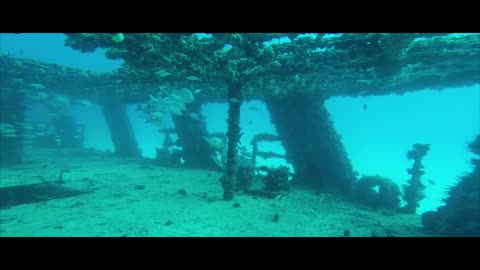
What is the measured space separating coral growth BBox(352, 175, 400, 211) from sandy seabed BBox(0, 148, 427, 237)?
1.62 metres

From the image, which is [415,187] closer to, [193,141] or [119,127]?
[193,141]

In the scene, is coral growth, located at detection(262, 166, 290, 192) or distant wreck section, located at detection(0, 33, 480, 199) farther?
coral growth, located at detection(262, 166, 290, 192)

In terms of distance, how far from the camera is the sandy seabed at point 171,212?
8891 millimetres

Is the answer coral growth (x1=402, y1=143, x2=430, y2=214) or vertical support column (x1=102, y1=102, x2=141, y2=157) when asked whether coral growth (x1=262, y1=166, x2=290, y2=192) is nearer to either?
coral growth (x1=402, y1=143, x2=430, y2=214)

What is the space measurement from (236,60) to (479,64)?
1245 cm

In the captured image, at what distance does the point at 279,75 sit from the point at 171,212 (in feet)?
Answer: 24.7

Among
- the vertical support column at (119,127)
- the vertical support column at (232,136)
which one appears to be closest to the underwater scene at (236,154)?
the vertical support column at (232,136)

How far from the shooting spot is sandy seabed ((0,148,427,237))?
350 inches

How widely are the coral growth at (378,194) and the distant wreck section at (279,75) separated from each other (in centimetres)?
125

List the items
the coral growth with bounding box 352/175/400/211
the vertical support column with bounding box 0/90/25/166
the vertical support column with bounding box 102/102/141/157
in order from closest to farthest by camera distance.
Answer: the coral growth with bounding box 352/175/400/211, the vertical support column with bounding box 0/90/25/166, the vertical support column with bounding box 102/102/141/157

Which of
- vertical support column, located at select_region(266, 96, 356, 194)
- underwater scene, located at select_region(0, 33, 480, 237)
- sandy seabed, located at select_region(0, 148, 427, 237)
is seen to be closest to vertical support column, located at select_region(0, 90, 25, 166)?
underwater scene, located at select_region(0, 33, 480, 237)
